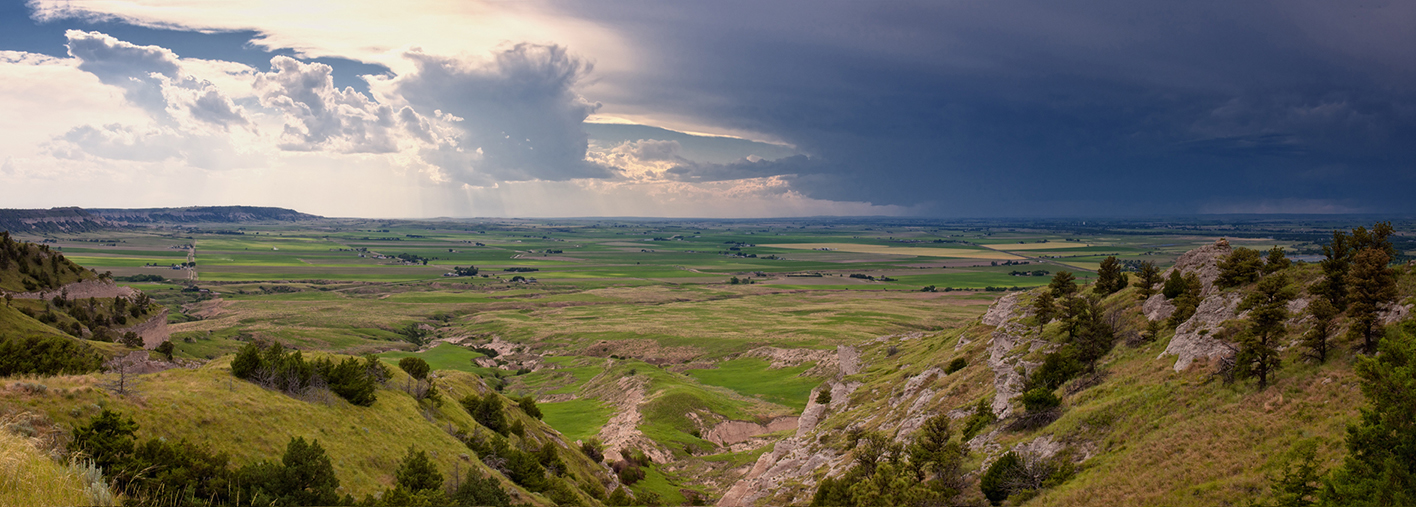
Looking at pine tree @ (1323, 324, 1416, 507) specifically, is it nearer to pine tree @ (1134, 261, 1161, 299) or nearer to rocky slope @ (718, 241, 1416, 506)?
rocky slope @ (718, 241, 1416, 506)

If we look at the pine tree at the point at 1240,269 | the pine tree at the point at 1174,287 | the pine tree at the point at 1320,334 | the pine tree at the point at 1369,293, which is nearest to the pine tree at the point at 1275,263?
the pine tree at the point at 1240,269

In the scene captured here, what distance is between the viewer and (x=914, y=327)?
135 meters

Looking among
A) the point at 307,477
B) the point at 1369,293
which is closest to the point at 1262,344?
the point at 1369,293

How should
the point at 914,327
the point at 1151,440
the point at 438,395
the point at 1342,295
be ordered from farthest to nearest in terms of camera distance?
1. the point at 914,327
2. the point at 438,395
3. the point at 1342,295
4. the point at 1151,440

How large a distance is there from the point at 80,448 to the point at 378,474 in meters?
12.3

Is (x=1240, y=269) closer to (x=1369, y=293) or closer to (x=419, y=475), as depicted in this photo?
(x=1369, y=293)

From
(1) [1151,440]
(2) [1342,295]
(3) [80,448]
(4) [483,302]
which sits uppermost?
(2) [1342,295]

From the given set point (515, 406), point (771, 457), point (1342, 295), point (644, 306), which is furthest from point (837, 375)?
point (644, 306)

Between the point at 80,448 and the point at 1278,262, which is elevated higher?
the point at 1278,262

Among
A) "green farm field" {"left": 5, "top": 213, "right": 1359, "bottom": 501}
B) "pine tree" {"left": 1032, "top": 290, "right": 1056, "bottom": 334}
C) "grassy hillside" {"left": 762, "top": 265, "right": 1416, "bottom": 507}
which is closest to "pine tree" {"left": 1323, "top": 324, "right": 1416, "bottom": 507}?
"grassy hillside" {"left": 762, "top": 265, "right": 1416, "bottom": 507}

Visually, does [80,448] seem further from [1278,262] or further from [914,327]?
[914,327]

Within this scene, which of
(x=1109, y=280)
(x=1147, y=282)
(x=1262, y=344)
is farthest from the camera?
(x=1109, y=280)

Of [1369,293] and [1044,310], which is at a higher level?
[1369,293]

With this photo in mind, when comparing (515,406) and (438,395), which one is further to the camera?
(515,406)
